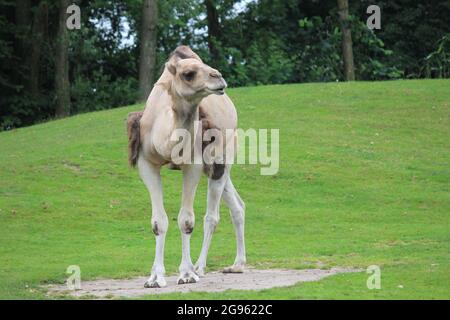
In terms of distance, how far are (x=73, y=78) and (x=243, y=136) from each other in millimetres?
17443

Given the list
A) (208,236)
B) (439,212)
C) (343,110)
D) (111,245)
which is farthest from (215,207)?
(343,110)

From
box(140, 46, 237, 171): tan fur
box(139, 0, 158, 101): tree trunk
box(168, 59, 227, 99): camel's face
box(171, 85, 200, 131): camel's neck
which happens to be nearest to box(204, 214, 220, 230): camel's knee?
box(140, 46, 237, 171): tan fur

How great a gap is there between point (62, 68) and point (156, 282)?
975 inches

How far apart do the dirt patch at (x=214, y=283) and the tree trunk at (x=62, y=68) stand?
2274cm

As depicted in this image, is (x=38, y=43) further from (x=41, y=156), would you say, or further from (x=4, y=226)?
(x=4, y=226)

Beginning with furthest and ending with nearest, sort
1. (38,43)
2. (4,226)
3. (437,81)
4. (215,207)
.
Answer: (38,43) < (437,81) < (4,226) < (215,207)

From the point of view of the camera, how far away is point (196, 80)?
35.2ft

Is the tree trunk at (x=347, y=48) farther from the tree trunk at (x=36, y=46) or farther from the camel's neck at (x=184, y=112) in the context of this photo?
A: the camel's neck at (x=184, y=112)

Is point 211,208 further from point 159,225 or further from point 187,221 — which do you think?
point 159,225

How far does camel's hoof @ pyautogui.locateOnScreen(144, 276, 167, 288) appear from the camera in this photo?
37.2ft

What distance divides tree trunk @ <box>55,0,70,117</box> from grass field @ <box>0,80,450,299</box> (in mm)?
5927

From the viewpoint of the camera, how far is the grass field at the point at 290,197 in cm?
1350

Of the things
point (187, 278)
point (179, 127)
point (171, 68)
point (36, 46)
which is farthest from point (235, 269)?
point (36, 46)

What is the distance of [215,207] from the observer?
41.2 ft
